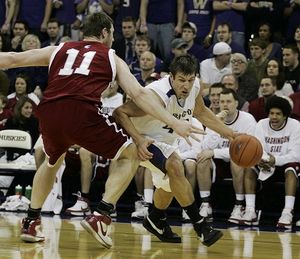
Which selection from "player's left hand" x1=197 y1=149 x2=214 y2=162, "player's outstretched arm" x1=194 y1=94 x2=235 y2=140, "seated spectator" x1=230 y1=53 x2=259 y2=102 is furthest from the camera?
"seated spectator" x1=230 y1=53 x2=259 y2=102

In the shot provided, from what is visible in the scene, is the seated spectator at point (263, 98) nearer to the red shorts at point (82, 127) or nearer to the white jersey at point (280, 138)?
the white jersey at point (280, 138)

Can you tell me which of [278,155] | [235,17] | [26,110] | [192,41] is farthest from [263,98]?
[26,110]

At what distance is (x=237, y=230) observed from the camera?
9.02 metres

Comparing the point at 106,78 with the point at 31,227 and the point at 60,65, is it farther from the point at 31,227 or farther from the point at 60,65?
the point at 31,227

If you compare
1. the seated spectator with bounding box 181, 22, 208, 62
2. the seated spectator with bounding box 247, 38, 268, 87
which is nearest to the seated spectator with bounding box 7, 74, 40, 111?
the seated spectator with bounding box 181, 22, 208, 62

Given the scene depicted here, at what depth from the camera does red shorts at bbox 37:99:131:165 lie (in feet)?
20.8

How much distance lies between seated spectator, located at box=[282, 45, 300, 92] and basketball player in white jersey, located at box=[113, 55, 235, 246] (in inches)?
167

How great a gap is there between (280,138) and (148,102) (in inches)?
165

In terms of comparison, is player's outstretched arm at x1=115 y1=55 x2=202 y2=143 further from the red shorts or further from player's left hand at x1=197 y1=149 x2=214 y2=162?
player's left hand at x1=197 y1=149 x2=214 y2=162

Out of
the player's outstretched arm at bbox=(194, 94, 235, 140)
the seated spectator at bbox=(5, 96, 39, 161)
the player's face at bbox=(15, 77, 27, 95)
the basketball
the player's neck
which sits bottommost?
the seated spectator at bbox=(5, 96, 39, 161)

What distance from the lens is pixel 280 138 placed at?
10.2m

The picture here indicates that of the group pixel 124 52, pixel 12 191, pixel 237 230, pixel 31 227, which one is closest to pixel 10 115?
pixel 12 191

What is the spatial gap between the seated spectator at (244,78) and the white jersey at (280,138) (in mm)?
1262

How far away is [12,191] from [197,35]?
12.8 ft
